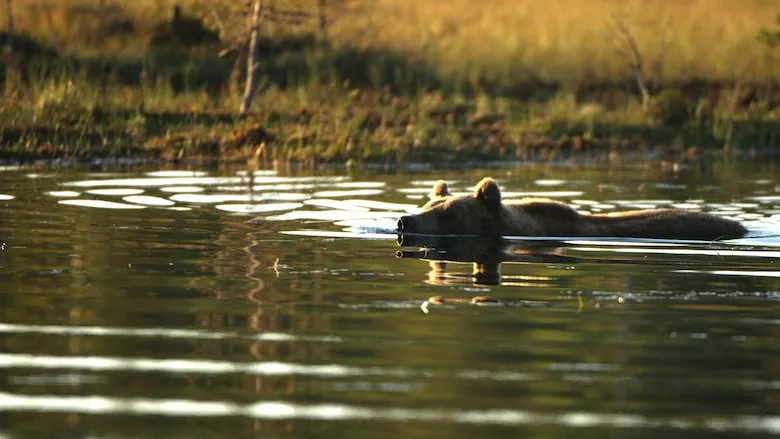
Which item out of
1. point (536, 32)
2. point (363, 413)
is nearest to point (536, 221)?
point (363, 413)

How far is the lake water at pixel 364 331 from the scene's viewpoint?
23.2 feet

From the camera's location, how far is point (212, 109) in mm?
31328

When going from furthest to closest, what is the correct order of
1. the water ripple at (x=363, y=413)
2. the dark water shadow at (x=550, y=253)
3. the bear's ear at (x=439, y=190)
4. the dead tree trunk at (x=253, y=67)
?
the dead tree trunk at (x=253, y=67)
the bear's ear at (x=439, y=190)
the dark water shadow at (x=550, y=253)
the water ripple at (x=363, y=413)

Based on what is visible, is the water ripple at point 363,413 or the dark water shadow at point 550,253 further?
the dark water shadow at point 550,253

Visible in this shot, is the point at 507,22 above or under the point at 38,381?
above

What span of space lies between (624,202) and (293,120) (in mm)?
11531

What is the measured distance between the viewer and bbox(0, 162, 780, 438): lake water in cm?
707

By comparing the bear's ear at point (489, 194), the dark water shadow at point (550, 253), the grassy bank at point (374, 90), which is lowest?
the dark water shadow at point (550, 253)

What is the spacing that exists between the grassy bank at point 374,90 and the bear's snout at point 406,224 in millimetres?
12224

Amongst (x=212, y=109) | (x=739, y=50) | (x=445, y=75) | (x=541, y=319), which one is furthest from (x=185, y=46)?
(x=541, y=319)

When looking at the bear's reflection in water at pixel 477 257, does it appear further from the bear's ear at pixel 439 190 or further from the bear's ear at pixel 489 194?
the bear's ear at pixel 439 190

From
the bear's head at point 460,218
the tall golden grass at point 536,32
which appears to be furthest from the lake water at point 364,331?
the tall golden grass at point 536,32

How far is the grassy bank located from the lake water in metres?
10.5

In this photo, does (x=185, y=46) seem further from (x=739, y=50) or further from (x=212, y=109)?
(x=739, y=50)
